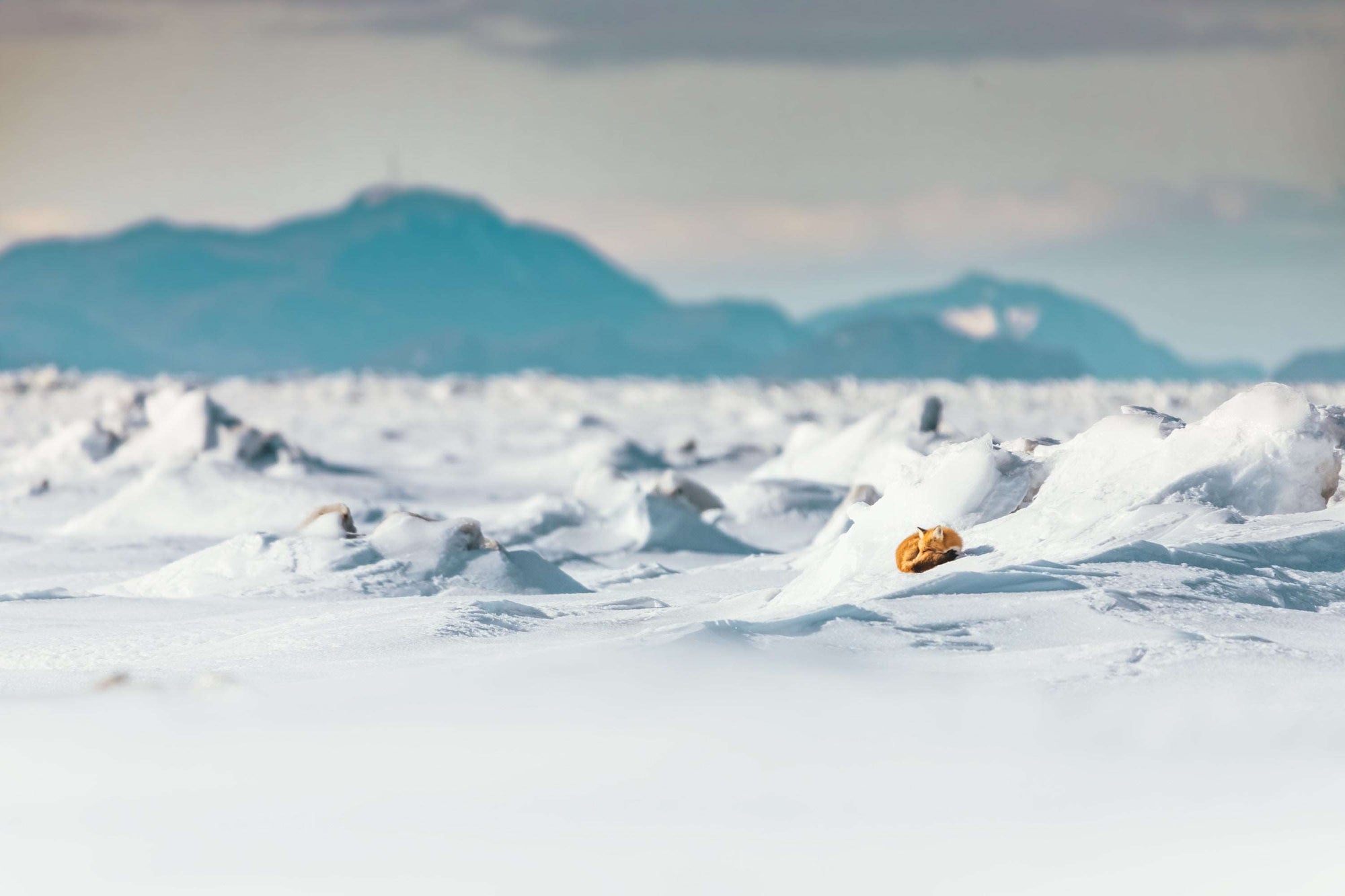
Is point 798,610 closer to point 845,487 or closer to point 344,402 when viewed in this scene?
point 845,487

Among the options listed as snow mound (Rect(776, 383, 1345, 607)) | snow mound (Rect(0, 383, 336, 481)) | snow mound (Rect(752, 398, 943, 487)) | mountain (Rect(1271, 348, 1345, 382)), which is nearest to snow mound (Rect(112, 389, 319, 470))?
snow mound (Rect(0, 383, 336, 481))

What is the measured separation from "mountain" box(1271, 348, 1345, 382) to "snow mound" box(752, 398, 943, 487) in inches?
2673

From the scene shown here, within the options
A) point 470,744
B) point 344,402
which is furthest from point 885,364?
point 470,744

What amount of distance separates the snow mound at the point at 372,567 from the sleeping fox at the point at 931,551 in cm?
199

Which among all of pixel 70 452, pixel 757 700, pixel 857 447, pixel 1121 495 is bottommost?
pixel 757 700

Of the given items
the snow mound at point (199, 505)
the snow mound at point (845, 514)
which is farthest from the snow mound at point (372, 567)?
the snow mound at point (199, 505)

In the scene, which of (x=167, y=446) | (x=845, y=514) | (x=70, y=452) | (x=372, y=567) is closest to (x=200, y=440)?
(x=167, y=446)

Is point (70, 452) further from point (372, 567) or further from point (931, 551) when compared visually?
point (931, 551)

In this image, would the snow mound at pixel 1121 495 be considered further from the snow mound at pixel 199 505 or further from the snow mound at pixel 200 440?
the snow mound at pixel 200 440

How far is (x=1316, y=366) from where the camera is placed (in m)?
83.6

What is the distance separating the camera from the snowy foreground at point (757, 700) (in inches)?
138

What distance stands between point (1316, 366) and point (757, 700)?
8540 centimetres

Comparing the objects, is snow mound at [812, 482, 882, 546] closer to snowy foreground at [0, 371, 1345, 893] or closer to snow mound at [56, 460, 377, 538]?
snowy foreground at [0, 371, 1345, 893]

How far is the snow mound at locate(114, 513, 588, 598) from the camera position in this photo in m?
7.39
